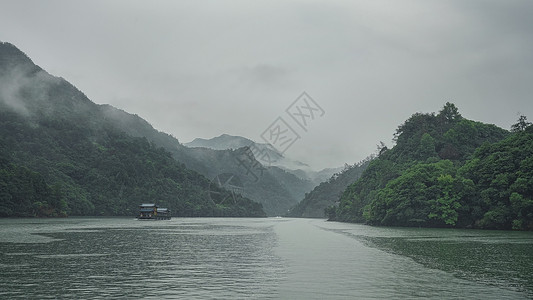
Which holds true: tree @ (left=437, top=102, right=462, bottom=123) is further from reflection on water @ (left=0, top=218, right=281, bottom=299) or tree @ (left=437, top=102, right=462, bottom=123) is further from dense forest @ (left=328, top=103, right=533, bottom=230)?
reflection on water @ (left=0, top=218, right=281, bottom=299)

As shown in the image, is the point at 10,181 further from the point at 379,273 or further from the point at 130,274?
the point at 379,273

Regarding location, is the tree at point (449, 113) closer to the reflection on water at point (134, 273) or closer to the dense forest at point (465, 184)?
the dense forest at point (465, 184)

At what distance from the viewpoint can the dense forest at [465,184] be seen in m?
91.9

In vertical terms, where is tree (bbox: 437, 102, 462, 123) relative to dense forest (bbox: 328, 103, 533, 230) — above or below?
above

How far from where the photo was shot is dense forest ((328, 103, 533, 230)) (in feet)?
301

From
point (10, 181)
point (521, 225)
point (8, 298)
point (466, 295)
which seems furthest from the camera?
point (10, 181)

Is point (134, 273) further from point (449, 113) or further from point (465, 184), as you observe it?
point (449, 113)

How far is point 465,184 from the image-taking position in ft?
342

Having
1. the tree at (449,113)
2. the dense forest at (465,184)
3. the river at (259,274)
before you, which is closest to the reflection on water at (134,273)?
the river at (259,274)

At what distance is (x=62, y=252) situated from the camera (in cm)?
4069

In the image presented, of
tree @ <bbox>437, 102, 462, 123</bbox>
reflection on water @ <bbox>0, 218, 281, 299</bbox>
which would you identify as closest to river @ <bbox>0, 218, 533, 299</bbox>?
reflection on water @ <bbox>0, 218, 281, 299</bbox>

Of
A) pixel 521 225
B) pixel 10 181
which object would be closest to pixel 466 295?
pixel 521 225

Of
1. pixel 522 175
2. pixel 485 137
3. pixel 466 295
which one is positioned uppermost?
pixel 485 137

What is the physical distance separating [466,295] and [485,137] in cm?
15436
